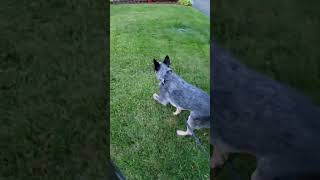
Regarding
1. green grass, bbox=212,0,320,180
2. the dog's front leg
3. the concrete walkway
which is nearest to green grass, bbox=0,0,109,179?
the dog's front leg

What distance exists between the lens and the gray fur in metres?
1.68

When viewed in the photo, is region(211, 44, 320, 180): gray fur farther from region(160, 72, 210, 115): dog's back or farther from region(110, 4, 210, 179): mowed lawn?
region(110, 4, 210, 179): mowed lawn

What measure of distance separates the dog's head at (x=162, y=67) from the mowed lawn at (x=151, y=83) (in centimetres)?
6

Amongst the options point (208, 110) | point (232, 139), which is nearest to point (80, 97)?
point (208, 110)

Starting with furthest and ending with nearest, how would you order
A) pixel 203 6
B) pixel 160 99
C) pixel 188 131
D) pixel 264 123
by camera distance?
pixel 203 6
pixel 160 99
pixel 188 131
pixel 264 123

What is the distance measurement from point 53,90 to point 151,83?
0.49 m

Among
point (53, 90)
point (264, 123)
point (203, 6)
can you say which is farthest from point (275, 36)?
point (53, 90)

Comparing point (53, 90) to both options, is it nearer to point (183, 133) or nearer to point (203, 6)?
point (183, 133)

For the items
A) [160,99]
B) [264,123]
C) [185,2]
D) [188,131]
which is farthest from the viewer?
[185,2]

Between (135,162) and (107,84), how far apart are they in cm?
53

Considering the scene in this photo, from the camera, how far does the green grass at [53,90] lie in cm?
208

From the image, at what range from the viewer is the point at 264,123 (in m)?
1.92

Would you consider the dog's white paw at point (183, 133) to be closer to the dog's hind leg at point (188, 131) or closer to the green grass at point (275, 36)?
the dog's hind leg at point (188, 131)

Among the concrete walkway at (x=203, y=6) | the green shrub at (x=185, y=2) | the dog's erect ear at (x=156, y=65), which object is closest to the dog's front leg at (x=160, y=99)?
the dog's erect ear at (x=156, y=65)
